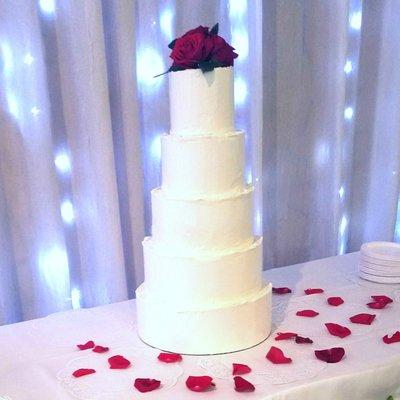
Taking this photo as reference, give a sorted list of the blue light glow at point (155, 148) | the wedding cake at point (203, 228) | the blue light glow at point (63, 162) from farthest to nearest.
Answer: the blue light glow at point (155, 148), the blue light glow at point (63, 162), the wedding cake at point (203, 228)

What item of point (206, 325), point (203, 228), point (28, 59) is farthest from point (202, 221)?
Answer: point (28, 59)

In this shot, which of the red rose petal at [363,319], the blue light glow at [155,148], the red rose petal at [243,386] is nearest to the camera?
the red rose petal at [243,386]

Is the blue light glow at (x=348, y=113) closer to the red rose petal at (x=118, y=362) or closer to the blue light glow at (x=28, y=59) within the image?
the blue light glow at (x=28, y=59)

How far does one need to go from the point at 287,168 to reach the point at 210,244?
78 cm

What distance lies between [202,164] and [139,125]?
1.68 ft

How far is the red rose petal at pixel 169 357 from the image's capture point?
1.00 m

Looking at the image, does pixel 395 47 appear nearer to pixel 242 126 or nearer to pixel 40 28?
pixel 242 126

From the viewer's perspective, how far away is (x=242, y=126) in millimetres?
1626

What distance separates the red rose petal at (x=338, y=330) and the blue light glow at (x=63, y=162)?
0.80 m

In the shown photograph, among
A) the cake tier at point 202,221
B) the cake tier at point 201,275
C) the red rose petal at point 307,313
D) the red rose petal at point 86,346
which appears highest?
the cake tier at point 202,221

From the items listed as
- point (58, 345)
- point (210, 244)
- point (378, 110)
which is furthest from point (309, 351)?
point (378, 110)

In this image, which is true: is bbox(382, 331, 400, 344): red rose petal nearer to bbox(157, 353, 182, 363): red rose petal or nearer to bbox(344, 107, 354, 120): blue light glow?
bbox(157, 353, 182, 363): red rose petal

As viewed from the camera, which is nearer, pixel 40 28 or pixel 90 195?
pixel 40 28

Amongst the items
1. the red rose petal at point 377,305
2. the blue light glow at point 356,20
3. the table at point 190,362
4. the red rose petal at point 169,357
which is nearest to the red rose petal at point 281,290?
the table at point 190,362
